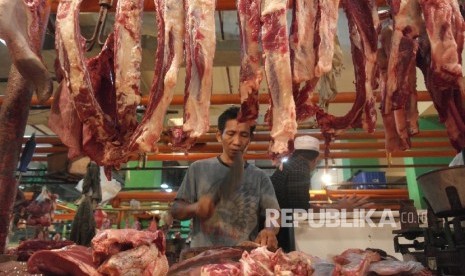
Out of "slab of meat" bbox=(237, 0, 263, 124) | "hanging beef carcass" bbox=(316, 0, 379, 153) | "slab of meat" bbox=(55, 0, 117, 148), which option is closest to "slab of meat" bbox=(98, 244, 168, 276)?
"slab of meat" bbox=(55, 0, 117, 148)

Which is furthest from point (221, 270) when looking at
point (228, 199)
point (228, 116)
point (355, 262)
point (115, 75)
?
point (228, 116)

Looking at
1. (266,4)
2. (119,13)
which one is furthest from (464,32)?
(119,13)

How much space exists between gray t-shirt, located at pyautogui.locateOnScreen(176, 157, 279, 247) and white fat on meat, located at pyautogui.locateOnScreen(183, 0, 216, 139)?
1619mm

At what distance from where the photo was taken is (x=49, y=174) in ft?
17.9

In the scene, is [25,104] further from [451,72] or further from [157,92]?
[451,72]

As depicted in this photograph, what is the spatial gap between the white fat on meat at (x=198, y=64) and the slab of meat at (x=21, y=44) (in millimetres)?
537

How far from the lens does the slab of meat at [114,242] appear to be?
59.2 inches

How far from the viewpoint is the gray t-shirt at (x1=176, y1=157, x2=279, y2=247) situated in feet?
10.2

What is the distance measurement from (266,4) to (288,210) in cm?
259

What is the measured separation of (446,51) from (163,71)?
1058mm

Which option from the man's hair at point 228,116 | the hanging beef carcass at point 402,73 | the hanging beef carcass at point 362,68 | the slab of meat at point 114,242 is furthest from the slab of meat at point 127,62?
the man's hair at point 228,116

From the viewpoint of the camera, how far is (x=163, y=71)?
1603mm

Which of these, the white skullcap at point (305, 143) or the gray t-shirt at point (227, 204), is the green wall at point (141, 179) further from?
the gray t-shirt at point (227, 204)

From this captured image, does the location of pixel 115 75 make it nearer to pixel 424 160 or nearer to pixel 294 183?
pixel 294 183
